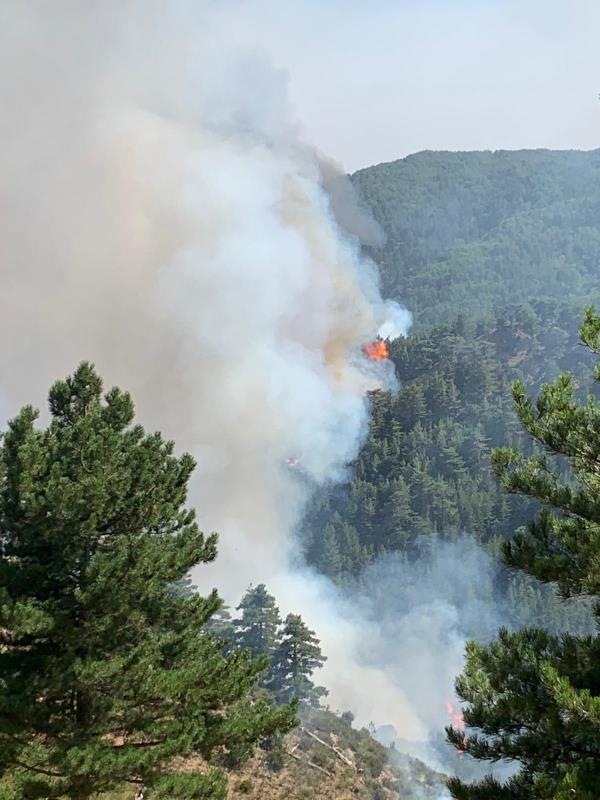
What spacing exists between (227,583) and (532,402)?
68376mm

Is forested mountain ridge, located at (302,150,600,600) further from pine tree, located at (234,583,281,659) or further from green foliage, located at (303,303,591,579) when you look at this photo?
pine tree, located at (234,583,281,659)

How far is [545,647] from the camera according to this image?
9891mm

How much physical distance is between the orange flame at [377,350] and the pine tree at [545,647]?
4372 inches

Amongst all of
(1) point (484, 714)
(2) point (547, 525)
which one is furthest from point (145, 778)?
(2) point (547, 525)

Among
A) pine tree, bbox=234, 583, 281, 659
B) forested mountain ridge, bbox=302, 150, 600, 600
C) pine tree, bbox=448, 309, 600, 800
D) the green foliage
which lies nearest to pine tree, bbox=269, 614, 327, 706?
pine tree, bbox=234, 583, 281, 659

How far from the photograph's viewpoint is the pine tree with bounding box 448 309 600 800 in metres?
8.95

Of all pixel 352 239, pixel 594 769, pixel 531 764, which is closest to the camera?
pixel 594 769

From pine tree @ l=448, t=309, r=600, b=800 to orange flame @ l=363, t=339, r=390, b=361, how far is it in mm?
111046

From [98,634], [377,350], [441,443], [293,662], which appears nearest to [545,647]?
[98,634]

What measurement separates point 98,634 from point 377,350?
11519cm

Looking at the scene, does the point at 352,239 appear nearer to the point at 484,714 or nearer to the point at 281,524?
the point at 281,524

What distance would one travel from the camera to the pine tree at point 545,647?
29.4 ft

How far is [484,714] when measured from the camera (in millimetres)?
9617

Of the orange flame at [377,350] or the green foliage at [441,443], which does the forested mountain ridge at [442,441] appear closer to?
the green foliage at [441,443]
